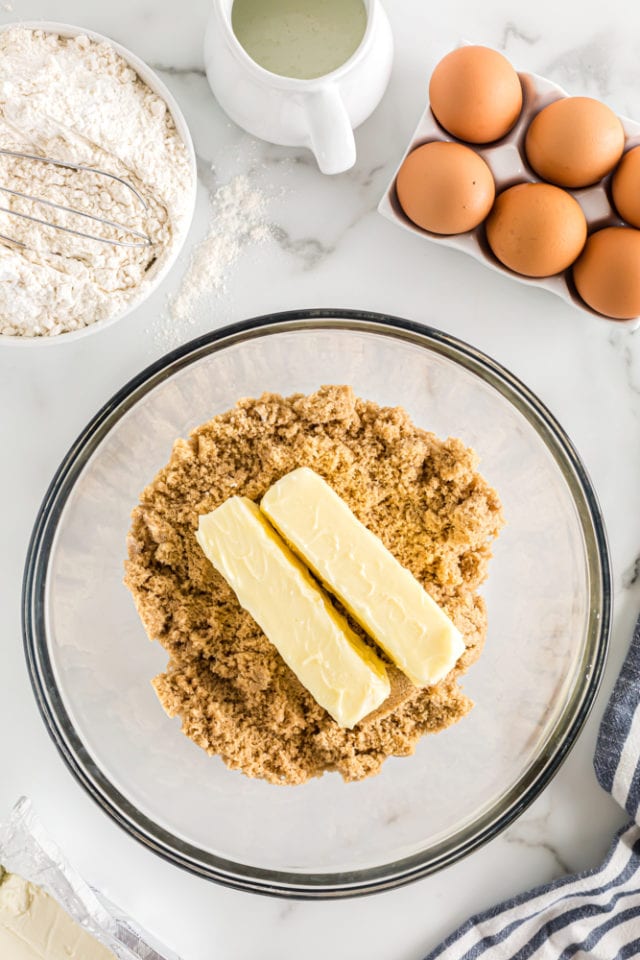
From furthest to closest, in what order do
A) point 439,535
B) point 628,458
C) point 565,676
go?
point 628,458 < point 565,676 < point 439,535

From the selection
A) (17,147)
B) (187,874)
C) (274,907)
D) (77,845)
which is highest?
(17,147)

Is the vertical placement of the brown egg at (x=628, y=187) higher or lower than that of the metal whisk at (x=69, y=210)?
lower

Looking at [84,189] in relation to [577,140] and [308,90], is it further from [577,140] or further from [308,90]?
[577,140]

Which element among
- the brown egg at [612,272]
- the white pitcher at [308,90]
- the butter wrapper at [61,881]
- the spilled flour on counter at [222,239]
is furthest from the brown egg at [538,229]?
the butter wrapper at [61,881]

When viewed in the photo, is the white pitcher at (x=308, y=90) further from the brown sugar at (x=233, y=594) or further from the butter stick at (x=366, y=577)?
the butter stick at (x=366, y=577)

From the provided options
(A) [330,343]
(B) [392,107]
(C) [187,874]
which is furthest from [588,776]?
(B) [392,107]

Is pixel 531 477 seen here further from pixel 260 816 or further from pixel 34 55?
pixel 34 55

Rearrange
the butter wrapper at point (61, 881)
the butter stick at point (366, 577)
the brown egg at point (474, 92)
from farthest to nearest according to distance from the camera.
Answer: the butter wrapper at point (61, 881)
the brown egg at point (474, 92)
the butter stick at point (366, 577)

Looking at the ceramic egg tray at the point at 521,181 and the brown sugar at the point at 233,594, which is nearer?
the brown sugar at the point at 233,594
